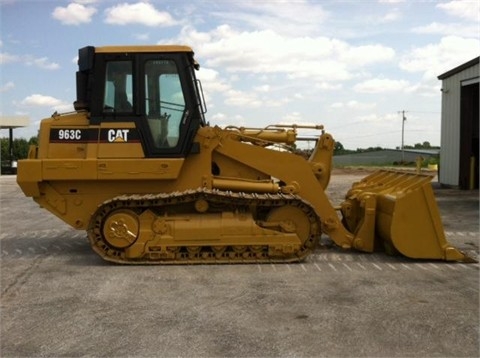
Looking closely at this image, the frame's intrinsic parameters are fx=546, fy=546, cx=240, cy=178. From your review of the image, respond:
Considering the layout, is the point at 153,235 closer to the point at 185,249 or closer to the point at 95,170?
the point at 185,249

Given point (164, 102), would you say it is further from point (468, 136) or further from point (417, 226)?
point (468, 136)

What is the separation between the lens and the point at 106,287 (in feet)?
20.5

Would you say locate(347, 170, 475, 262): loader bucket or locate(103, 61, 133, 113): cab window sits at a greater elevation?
locate(103, 61, 133, 113): cab window

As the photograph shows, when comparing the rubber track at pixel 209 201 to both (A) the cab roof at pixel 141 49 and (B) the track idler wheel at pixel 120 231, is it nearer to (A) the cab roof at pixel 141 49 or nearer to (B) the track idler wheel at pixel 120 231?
(B) the track idler wheel at pixel 120 231

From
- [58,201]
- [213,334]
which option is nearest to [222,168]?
[58,201]

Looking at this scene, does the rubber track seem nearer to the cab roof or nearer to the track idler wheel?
the track idler wheel

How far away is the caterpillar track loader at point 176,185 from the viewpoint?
7.49 metres

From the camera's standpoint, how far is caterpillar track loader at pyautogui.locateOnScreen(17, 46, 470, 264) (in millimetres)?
7492

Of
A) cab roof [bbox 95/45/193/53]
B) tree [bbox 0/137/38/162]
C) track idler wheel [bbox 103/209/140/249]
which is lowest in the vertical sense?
track idler wheel [bbox 103/209/140/249]

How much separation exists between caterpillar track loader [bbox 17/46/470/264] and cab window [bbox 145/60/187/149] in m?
0.01

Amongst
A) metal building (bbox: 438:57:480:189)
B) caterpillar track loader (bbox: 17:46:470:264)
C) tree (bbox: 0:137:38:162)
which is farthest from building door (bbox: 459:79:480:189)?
tree (bbox: 0:137:38:162)

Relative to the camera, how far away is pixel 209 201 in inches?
303

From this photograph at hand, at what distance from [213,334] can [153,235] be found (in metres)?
2.98

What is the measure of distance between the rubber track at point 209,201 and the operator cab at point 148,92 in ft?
2.22
